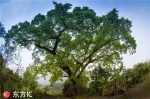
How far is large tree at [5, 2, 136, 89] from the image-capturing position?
10148 mm

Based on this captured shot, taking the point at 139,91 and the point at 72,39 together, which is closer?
the point at 139,91

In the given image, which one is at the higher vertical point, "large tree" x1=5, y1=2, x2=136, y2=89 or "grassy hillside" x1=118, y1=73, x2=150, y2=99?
"large tree" x1=5, y1=2, x2=136, y2=89

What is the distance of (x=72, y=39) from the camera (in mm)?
11047

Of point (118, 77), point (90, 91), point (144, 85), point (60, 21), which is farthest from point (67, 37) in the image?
point (144, 85)

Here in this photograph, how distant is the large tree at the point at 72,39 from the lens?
10.1 metres

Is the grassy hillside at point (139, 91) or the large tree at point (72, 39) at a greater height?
the large tree at point (72, 39)

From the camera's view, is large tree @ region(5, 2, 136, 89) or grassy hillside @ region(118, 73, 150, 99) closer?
grassy hillside @ region(118, 73, 150, 99)

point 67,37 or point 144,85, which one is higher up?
point 67,37

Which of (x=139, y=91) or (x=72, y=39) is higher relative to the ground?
(x=72, y=39)

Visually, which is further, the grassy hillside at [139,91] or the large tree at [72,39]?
the large tree at [72,39]

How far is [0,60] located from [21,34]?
14.0 feet

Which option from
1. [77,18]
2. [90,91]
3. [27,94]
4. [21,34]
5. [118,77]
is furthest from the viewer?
[21,34]

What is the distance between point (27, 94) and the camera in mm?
6195

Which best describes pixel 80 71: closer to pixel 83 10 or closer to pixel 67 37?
pixel 67 37
